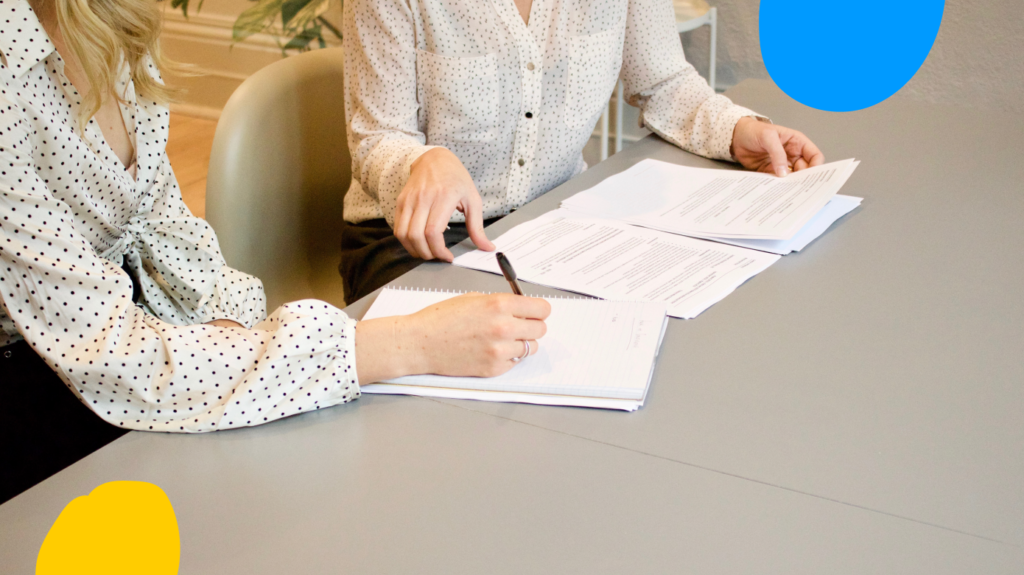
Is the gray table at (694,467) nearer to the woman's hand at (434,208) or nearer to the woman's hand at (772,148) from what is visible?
the woman's hand at (434,208)

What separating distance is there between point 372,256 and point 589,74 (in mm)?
459

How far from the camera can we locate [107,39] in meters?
0.79

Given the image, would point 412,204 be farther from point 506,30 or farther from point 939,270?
point 939,270

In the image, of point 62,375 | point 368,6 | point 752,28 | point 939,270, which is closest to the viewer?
point 62,375

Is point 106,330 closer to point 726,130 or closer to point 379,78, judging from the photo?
point 379,78

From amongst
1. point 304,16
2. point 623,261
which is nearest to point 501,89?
point 623,261

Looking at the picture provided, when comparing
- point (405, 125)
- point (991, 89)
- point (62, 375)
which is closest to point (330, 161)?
point (405, 125)

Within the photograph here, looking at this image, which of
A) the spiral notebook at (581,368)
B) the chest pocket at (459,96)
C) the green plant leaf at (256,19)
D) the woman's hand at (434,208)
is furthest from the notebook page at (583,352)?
the green plant leaf at (256,19)

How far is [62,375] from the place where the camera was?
26.5 inches

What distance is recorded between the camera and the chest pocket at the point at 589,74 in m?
1.25

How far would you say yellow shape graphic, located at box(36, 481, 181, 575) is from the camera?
46 centimetres

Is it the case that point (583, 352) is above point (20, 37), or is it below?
below

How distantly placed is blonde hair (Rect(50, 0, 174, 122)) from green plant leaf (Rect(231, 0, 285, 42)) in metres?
2.30

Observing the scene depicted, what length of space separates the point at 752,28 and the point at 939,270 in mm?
1581
